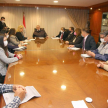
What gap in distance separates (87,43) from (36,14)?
5.20 m

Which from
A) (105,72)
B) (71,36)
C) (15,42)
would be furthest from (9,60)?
(71,36)

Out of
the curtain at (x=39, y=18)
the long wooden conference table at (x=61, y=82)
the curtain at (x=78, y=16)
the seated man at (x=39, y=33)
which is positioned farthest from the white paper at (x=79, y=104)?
the curtain at (x=78, y=16)

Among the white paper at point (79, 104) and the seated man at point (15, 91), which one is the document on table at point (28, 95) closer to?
the seated man at point (15, 91)

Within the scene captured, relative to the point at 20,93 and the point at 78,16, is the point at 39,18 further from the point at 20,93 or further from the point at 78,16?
the point at 20,93

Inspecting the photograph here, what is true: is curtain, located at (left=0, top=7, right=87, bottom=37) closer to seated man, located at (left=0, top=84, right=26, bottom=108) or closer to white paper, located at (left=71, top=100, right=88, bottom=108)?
seated man, located at (left=0, top=84, right=26, bottom=108)

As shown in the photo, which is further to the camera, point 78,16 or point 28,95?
point 78,16

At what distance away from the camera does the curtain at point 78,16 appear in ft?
25.3

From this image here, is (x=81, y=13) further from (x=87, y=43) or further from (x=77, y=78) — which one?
(x=77, y=78)

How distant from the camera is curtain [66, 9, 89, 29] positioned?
304 inches

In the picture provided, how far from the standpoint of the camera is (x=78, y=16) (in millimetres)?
7852

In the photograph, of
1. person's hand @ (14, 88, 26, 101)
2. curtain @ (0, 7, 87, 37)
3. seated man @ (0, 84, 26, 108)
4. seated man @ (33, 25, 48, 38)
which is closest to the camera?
seated man @ (0, 84, 26, 108)

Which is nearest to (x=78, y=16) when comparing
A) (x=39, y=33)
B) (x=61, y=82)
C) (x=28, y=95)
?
(x=39, y=33)

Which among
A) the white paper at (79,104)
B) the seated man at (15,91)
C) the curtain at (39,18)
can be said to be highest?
the curtain at (39,18)

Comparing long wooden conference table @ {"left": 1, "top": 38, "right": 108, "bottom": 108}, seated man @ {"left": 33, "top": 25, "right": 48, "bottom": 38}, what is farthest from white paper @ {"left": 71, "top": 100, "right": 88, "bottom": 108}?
seated man @ {"left": 33, "top": 25, "right": 48, "bottom": 38}
